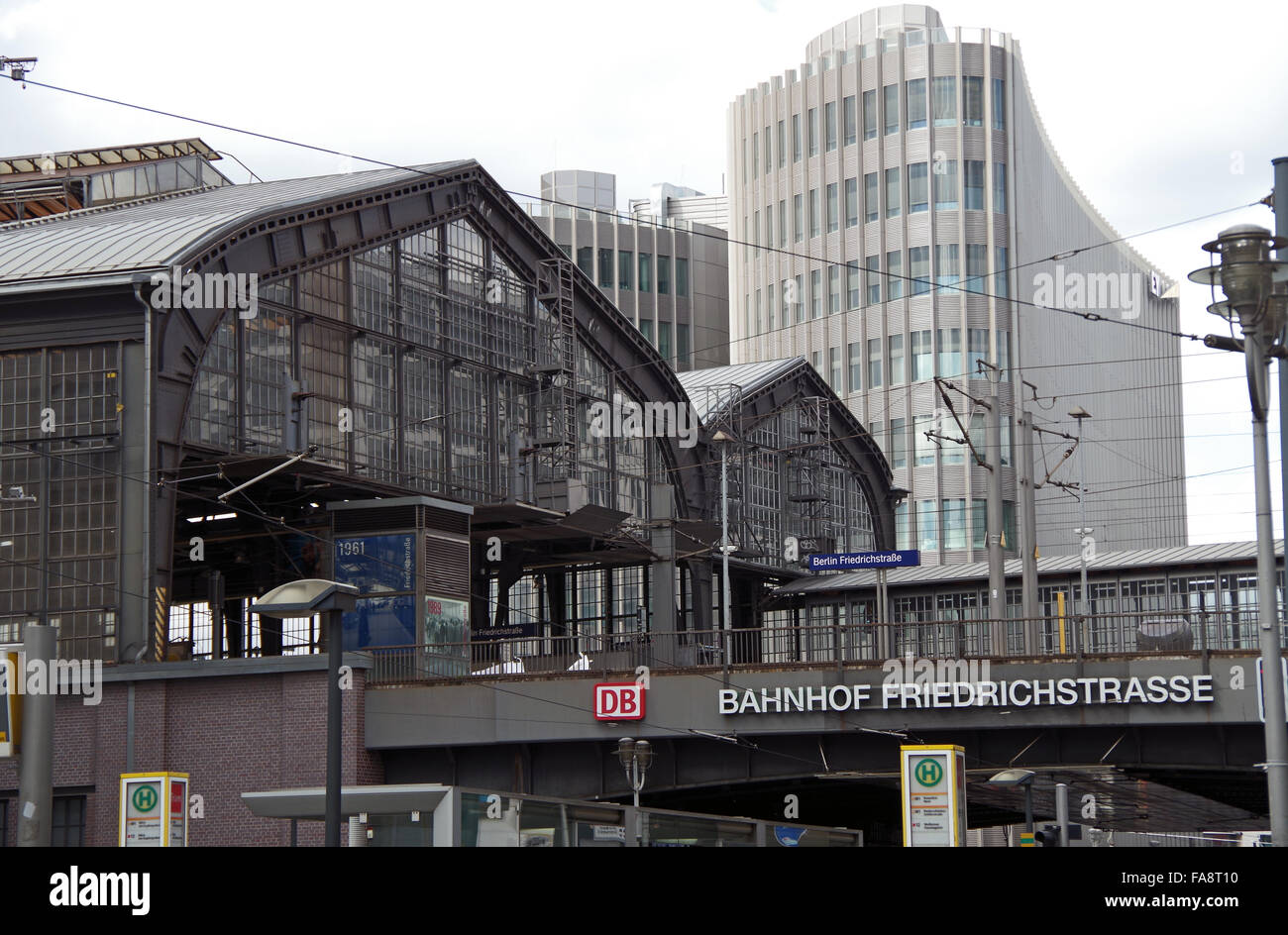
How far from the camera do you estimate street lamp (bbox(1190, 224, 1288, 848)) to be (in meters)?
17.0

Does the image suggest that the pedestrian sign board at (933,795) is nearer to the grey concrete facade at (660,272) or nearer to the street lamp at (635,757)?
the street lamp at (635,757)

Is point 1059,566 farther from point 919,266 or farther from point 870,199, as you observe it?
point 870,199

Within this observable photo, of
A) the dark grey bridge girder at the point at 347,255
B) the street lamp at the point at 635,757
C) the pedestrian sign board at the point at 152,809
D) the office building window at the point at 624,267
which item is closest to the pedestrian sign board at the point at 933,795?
the street lamp at the point at 635,757

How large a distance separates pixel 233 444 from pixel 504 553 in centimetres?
1843

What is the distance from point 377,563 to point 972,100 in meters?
75.2

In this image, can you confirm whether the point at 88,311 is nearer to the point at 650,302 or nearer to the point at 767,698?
the point at 767,698

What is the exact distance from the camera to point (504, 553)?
60.1 meters

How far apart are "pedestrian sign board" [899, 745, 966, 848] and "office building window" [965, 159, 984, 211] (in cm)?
8573

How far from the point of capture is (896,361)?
11094 cm

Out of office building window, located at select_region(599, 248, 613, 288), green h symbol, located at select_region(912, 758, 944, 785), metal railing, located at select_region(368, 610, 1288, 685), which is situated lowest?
green h symbol, located at select_region(912, 758, 944, 785)

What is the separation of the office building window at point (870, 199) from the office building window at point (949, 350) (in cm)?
940

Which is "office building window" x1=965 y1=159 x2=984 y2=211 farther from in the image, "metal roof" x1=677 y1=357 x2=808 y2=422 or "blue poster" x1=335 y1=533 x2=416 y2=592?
"blue poster" x1=335 y1=533 x2=416 y2=592

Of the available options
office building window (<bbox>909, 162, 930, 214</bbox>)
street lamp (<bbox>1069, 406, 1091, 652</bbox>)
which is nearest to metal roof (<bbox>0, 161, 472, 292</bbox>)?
street lamp (<bbox>1069, 406, 1091, 652</bbox>)

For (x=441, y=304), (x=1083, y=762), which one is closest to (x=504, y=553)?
(x=441, y=304)
